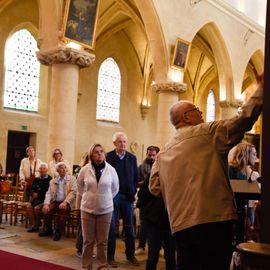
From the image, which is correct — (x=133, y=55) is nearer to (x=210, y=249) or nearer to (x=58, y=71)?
(x=58, y=71)

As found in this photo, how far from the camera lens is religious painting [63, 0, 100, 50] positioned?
1120 centimetres

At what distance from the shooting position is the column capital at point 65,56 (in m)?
11.0

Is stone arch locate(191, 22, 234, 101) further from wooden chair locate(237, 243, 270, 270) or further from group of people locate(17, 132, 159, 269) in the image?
wooden chair locate(237, 243, 270, 270)

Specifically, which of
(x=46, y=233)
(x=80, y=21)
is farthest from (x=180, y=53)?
(x=46, y=233)

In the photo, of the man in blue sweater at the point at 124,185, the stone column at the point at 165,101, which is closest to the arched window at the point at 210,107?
the stone column at the point at 165,101

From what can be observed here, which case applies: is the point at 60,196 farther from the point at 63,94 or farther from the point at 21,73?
the point at 21,73

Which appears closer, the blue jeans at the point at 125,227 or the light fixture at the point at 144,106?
the blue jeans at the point at 125,227

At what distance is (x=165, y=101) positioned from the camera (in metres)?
15.2

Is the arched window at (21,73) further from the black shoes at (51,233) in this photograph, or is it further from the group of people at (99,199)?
the black shoes at (51,233)

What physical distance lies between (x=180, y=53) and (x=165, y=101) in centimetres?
172

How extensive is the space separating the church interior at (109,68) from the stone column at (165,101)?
3 centimetres

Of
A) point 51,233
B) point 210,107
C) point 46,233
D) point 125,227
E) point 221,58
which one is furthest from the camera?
point 210,107

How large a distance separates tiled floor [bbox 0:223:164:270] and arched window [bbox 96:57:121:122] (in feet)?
44.1

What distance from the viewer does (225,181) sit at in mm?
2689
